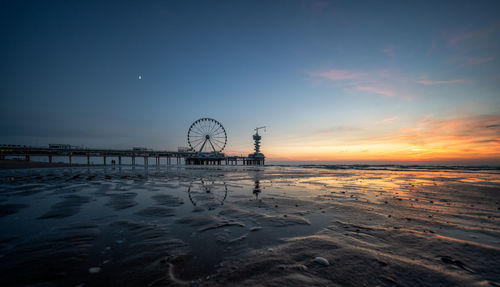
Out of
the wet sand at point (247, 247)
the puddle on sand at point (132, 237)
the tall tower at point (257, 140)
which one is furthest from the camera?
the tall tower at point (257, 140)

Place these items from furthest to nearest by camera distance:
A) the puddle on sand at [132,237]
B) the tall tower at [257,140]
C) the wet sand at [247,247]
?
the tall tower at [257,140] → the puddle on sand at [132,237] → the wet sand at [247,247]

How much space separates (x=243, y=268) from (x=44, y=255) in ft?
10.2

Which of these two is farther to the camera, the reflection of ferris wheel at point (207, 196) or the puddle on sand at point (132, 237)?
the reflection of ferris wheel at point (207, 196)

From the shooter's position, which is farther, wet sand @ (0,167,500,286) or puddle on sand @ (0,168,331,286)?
puddle on sand @ (0,168,331,286)

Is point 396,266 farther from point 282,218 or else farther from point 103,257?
point 103,257

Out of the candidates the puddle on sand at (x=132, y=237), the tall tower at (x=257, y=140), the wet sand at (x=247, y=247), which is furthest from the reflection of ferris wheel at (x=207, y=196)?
the tall tower at (x=257, y=140)

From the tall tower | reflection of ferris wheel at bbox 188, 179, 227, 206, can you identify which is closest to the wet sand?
reflection of ferris wheel at bbox 188, 179, 227, 206

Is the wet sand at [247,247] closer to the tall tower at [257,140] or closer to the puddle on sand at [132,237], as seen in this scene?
the puddle on sand at [132,237]

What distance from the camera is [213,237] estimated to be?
3697 millimetres

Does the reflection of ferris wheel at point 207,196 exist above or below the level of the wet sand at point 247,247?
below

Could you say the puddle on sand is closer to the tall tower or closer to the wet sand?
the wet sand

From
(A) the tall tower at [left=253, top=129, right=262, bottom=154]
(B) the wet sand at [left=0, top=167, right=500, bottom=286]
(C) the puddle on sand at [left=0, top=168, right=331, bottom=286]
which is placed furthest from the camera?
(A) the tall tower at [left=253, top=129, right=262, bottom=154]

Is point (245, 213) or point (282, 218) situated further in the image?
point (245, 213)

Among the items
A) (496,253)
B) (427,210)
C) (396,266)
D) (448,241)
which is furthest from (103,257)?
(427,210)
